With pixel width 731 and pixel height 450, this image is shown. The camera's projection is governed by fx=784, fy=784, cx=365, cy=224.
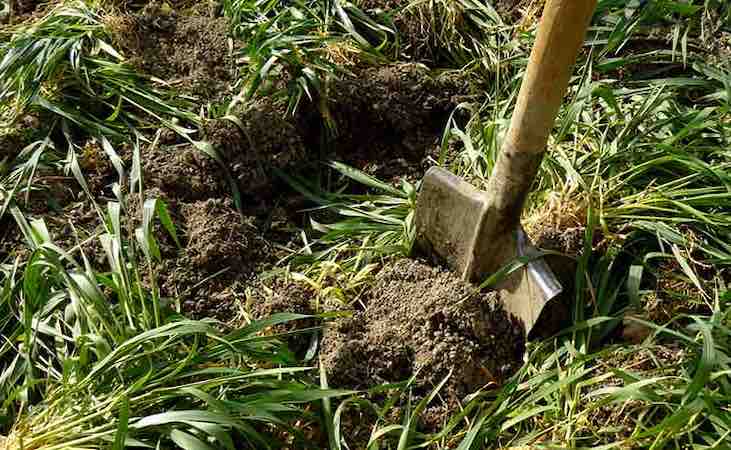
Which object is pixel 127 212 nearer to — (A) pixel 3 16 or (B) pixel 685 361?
(A) pixel 3 16

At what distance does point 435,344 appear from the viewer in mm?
1887

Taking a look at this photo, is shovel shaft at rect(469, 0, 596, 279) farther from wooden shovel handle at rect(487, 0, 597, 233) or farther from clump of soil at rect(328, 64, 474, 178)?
clump of soil at rect(328, 64, 474, 178)

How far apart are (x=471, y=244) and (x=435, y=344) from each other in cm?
26

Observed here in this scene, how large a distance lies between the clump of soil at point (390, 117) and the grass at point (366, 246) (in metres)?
0.07

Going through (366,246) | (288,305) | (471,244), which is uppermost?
(471,244)

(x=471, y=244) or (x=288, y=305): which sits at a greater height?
(x=471, y=244)

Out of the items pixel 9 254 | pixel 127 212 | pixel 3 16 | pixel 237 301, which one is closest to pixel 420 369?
pixel 237 301

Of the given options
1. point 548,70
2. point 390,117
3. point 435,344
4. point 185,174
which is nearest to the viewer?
point 548,70

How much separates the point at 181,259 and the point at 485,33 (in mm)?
1302

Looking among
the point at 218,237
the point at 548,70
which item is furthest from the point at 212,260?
the point at 548,70

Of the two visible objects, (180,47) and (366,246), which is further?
(180,47)

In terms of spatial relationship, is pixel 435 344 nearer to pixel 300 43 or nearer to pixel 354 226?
pixel 354 226

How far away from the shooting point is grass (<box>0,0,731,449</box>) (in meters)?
1.72

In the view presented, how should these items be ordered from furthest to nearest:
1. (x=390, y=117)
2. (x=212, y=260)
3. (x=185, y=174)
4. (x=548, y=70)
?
(x=390, y=117), (x=185, y=174), (x=212, y=260), (x=548, y=70)
